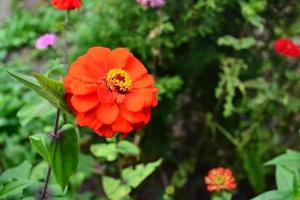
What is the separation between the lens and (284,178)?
1430mm

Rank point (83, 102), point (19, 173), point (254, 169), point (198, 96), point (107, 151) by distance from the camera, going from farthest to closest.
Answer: point (198, 96) < point (254, 169) < point (107, 151) < point (19, 173) < point (83, 102)

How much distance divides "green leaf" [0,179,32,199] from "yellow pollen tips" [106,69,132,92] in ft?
1.14

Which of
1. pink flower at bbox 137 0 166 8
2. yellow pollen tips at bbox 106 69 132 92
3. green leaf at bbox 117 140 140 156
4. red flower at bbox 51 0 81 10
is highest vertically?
red flower at bbox 51 0 81 10

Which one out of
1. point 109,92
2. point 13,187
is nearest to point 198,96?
point 13,187

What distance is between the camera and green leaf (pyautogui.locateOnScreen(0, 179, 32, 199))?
1.25m

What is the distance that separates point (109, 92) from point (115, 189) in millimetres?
549

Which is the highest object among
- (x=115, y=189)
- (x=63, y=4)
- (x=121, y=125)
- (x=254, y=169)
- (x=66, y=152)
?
(x=63, y=4)

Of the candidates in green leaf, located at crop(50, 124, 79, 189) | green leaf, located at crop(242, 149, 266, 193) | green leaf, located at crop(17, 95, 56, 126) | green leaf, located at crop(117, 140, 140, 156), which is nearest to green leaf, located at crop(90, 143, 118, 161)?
green leaf, located at crop(117, 140, 140, 156)

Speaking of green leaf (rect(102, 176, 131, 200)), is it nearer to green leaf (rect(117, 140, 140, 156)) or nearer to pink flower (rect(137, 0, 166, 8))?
green leaf (rect(117, 140, 140, 156))

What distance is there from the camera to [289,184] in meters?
1.41

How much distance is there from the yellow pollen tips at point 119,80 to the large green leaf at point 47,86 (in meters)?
0.09

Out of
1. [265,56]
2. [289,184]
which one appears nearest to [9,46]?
[265,56]

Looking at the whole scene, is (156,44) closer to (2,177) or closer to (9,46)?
(2,177)

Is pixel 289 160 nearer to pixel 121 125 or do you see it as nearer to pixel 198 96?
pixel 121 125
